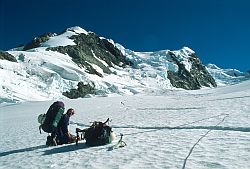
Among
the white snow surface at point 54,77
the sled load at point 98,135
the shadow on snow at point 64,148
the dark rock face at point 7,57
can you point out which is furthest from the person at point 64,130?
the dark rock face at point 7,57

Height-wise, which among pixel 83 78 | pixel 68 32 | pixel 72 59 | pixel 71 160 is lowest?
pixel 71 160

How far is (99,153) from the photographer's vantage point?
34.1 ft

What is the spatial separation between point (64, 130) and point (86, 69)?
77.9 m

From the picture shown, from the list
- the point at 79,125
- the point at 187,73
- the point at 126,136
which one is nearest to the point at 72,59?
the point at 187,73

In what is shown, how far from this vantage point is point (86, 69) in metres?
89.9

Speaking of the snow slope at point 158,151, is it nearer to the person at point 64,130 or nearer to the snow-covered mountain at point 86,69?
the person at point 64,130

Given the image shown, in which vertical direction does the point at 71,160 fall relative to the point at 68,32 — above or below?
below

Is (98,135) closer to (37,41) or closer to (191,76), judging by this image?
(37,41)

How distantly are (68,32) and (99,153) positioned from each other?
120 metres

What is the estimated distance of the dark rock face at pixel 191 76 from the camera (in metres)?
126

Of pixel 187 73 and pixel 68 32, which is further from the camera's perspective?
pixel 187 73

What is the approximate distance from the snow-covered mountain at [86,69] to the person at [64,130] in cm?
3851

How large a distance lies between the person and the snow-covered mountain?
3851cm

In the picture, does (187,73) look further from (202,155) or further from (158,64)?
(202,155)
